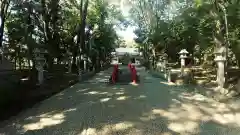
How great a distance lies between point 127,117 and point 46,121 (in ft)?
7.29

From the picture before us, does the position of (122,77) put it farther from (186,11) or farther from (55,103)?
(55,103)

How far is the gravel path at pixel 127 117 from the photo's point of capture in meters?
8.06

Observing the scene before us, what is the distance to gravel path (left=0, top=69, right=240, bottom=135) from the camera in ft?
26.5

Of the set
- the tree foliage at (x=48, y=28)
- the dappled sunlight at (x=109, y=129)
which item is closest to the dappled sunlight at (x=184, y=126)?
the dappled sunlight at (x=109, y=129)

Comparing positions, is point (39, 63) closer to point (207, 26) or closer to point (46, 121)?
point (46, 121)

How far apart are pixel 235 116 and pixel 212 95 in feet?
13.2

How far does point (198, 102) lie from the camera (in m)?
12.1

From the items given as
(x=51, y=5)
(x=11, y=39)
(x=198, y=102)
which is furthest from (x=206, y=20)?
(x=51, y=5)

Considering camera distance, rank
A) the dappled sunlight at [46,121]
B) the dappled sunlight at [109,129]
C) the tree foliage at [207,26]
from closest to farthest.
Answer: the dappled sunlight at [109,129], the dappled sunlight at [46,121], the tree foliage at [207,26]

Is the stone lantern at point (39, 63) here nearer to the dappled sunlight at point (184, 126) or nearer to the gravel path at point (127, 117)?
the gravel path at point (127, 117)

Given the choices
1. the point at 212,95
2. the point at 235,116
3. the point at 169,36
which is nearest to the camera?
the point at 235,116

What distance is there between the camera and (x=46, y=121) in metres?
9.03

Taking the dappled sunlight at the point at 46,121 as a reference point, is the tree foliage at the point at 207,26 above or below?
above

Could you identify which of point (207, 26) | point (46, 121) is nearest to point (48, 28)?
point (207, 26)
